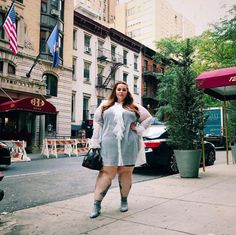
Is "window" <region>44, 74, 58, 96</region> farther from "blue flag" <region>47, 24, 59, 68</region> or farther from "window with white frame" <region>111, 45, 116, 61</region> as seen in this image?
"window with white frame" <region>111, 45, 116, 61</region>

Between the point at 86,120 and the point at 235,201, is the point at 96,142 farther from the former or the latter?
the point at 86,120

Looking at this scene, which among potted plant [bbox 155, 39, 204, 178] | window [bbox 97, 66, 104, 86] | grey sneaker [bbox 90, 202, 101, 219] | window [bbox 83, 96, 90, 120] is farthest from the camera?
window [bbox 97, 66, 104, 86]

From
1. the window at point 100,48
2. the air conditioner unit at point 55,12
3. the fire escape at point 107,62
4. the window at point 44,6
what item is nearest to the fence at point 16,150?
the air conditioner unit at point 55,12

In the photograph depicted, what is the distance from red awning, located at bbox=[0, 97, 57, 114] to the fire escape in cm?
1203

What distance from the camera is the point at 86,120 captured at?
29.2 metres

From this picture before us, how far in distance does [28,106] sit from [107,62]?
634 inches

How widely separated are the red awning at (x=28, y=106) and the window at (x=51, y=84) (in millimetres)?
5791

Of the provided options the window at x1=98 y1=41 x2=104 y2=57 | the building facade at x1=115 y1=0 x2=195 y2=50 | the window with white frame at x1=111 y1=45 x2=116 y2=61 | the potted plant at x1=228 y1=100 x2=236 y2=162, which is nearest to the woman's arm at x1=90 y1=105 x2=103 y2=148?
the potted plant at x1=228 y1=100 x2=236 y2=162

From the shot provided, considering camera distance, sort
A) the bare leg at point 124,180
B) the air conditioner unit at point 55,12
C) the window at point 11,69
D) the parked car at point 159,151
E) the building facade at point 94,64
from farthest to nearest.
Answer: the building facade at point 94,64 < the air conditioner unit at point 55,12 < the window at point 11,69 < the parked car at point 159,151 < the bare leg at point 124,180

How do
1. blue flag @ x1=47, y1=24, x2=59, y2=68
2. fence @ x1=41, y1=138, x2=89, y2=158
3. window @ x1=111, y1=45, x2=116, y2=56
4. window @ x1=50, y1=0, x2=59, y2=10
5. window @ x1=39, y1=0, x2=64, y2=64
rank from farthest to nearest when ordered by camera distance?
window @ x1=111, y1=45, x2=116, y2=56 < window @ x1=50, y1=0, x2=59, y2=10 < window @ x1=39, y1=0, x2=64, y2=64 < blue flag @ x1=47, y1=24, x2=59, y2=68 < fence @ x1=41, y1=138, x2=89, y2=158

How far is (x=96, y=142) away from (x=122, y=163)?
47cm

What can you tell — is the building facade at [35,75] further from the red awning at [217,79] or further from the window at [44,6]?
the red awning at [217,79]

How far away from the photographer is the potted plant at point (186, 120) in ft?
26.1

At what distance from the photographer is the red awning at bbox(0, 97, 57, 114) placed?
17703 mm
